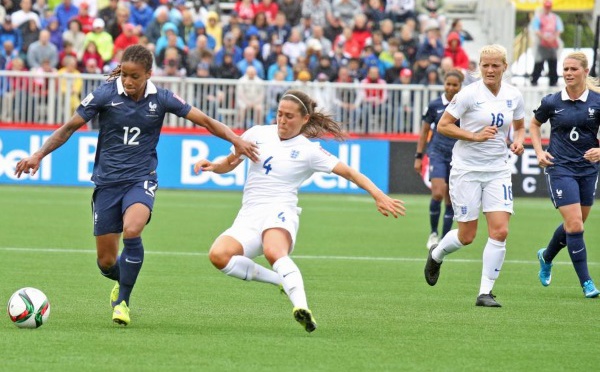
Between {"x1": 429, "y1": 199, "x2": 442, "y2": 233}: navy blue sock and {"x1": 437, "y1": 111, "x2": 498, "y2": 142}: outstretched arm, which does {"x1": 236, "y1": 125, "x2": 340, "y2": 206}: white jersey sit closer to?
{"x1": 437, "y1": 111, "x2": 498, "y2": 142}: outstretched arm

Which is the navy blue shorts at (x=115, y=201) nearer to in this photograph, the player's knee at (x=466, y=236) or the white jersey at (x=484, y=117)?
the white jersey at (x=484, y=117)

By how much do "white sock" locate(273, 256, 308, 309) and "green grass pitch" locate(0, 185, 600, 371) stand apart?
0.26 meters

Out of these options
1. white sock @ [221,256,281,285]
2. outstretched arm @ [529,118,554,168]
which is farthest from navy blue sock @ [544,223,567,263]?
white sock @ [221,256,281,285]

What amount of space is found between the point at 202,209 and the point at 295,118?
455 inches

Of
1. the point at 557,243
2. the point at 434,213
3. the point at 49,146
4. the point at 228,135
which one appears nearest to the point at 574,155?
the point at 557,243

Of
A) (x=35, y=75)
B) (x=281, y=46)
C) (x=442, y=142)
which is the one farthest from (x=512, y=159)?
(x=35, y=75)

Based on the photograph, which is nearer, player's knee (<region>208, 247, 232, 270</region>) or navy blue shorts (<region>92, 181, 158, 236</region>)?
player's knee (<region>208, 247, 232, 270</region>)

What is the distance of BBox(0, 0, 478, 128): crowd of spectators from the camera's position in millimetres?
25453

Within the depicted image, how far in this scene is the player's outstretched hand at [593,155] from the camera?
10758 mm

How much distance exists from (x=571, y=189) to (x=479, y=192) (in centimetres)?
98

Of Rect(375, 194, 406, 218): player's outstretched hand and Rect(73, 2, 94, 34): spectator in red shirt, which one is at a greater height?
Rect(73, 2, 94, 34): spectator in red shirt

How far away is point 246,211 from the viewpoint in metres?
9.15

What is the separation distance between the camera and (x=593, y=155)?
10.8 metres

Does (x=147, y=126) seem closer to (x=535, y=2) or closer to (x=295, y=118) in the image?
(x=295, y=118)
